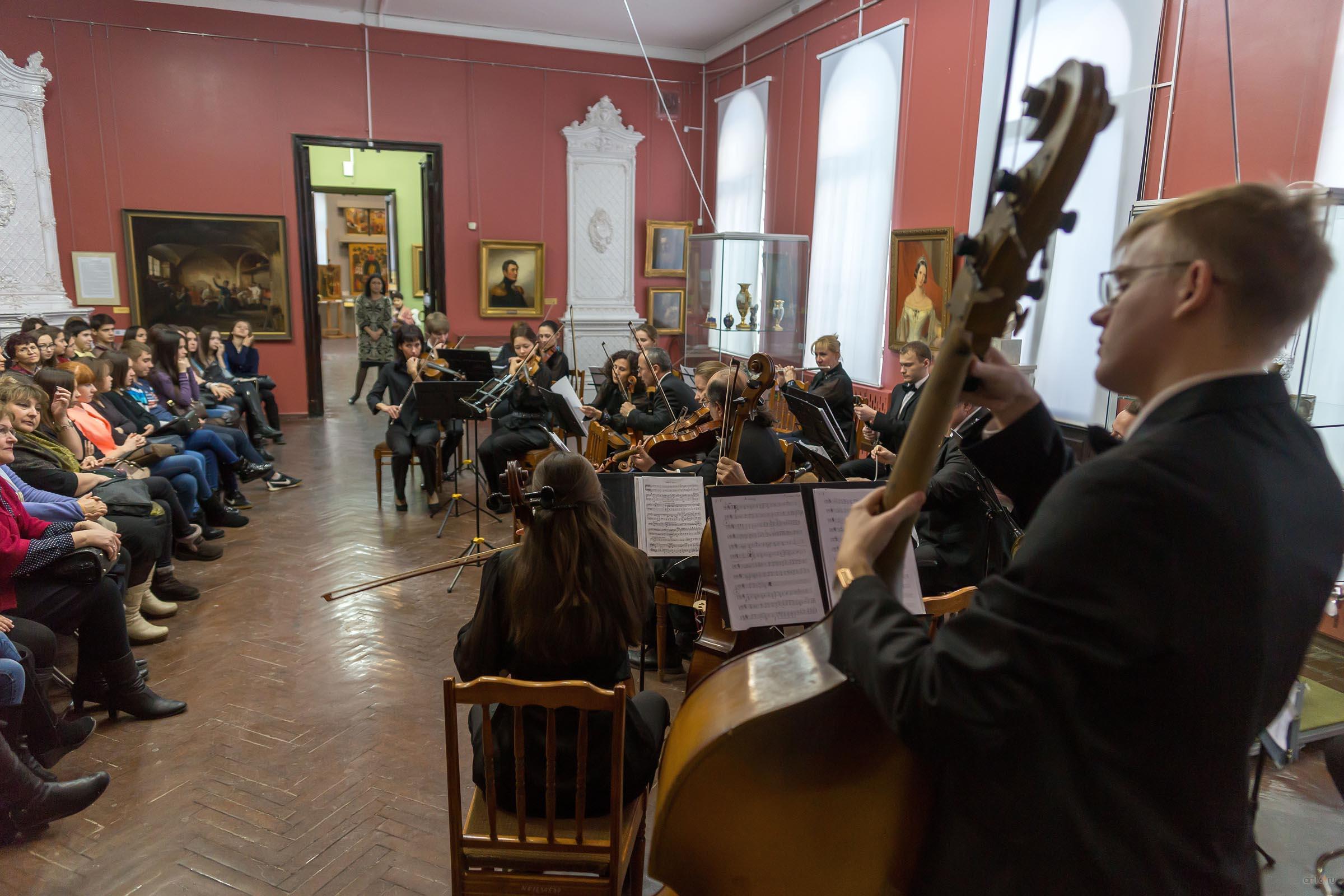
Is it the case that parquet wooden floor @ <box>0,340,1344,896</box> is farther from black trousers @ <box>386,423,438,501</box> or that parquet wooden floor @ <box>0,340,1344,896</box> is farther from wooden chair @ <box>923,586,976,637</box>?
black trousers @ <box>386,423,438,501</box>

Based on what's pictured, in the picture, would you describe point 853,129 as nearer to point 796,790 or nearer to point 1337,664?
point 1337,664

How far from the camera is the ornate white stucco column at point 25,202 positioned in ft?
27.5

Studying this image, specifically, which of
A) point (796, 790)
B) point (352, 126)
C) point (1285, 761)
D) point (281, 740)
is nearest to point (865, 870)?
point (796, 790)

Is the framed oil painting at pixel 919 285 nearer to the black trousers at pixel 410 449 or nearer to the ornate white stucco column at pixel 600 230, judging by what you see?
the black trousers at pixel 410 449

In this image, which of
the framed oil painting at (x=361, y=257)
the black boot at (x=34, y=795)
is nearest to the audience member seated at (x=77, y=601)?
the black boot at (x=34, y=795)

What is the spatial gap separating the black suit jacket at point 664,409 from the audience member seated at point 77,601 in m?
3.59

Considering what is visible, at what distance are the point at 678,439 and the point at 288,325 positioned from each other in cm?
721

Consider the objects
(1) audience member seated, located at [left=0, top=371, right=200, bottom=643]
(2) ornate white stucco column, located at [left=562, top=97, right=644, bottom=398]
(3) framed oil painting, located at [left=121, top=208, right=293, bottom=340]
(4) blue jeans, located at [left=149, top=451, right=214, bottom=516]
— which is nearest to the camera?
(1) audience member seated, located at [left=0, top=371, right=200, bottom=643]

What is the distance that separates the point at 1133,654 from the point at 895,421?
513 cm

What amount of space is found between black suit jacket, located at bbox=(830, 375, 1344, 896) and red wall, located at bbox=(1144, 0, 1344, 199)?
4.19 meters

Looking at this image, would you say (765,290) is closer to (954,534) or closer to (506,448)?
(506,448)

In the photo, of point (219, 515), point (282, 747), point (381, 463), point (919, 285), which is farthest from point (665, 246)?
point (282, 747)

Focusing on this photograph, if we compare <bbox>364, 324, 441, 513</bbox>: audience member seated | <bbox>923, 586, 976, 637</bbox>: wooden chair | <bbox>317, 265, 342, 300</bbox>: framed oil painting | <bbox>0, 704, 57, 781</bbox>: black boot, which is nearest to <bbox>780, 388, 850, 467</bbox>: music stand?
<bbox>923, 586, 976, 637</bbox>: wooden chair

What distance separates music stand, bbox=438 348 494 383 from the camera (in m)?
6.89
